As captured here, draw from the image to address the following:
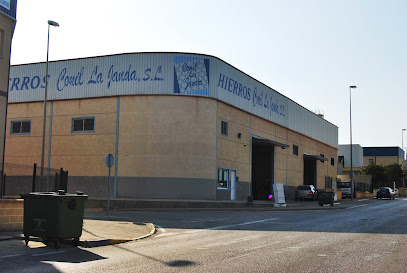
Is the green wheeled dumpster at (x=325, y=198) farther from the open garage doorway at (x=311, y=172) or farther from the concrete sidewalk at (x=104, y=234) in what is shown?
the open garage doorway at (x=311, y=172)

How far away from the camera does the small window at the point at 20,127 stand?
1353 inches

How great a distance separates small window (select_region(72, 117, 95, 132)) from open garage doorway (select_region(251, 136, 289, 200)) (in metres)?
15.1

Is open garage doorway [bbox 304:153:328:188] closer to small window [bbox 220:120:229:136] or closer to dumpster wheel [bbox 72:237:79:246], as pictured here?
small window [bbox 220:120:229:136]

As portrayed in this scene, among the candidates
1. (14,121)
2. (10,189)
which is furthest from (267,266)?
(14,121)

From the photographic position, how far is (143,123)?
30.4 m

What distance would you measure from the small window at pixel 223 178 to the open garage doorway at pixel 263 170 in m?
8.76

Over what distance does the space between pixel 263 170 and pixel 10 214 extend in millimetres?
29976

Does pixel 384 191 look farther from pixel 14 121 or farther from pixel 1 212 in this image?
pixel 1 212

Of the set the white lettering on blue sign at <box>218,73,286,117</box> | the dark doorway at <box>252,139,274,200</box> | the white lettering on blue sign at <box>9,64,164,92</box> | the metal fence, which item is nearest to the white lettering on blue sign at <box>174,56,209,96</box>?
the white lettering on blue sign at <box>9,64,164,92</box>

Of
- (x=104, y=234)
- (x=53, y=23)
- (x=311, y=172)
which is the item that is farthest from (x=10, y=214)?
(x=311, y=172)

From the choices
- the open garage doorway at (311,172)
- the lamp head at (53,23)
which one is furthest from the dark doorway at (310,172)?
the lamp head at (53,23)

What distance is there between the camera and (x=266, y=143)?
38.0m

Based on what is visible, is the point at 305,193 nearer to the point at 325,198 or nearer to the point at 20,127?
the point at 325,198

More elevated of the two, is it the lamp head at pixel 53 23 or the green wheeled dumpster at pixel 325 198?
the lamp head at pixel 53 23
